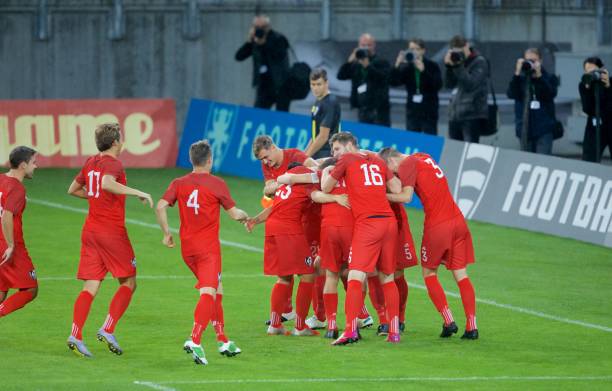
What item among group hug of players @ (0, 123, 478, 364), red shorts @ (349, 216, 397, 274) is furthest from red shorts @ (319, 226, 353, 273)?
red shorts @ (349, 216, 397, 274)

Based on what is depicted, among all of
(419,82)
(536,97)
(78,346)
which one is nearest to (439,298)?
(78,346)

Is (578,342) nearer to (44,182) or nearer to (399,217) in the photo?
(399,217)

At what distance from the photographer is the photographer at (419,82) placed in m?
24.7

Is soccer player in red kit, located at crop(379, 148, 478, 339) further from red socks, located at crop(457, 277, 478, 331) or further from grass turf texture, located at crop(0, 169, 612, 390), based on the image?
grass turf texture, located at crop(0, 169, 612, 390)

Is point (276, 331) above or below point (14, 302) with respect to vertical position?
below

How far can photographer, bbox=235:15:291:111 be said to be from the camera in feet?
89.6

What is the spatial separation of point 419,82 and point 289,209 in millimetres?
11736

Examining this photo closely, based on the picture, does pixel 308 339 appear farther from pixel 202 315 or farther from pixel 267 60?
pixel 267 60

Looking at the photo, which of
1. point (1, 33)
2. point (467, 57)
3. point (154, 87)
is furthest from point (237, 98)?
point (467, 57)

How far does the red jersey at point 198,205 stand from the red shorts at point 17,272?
1627mm

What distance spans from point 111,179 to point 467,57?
459 inches

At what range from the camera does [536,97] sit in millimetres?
23984

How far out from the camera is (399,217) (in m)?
13.9

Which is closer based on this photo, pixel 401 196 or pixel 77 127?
pixel 401 196
